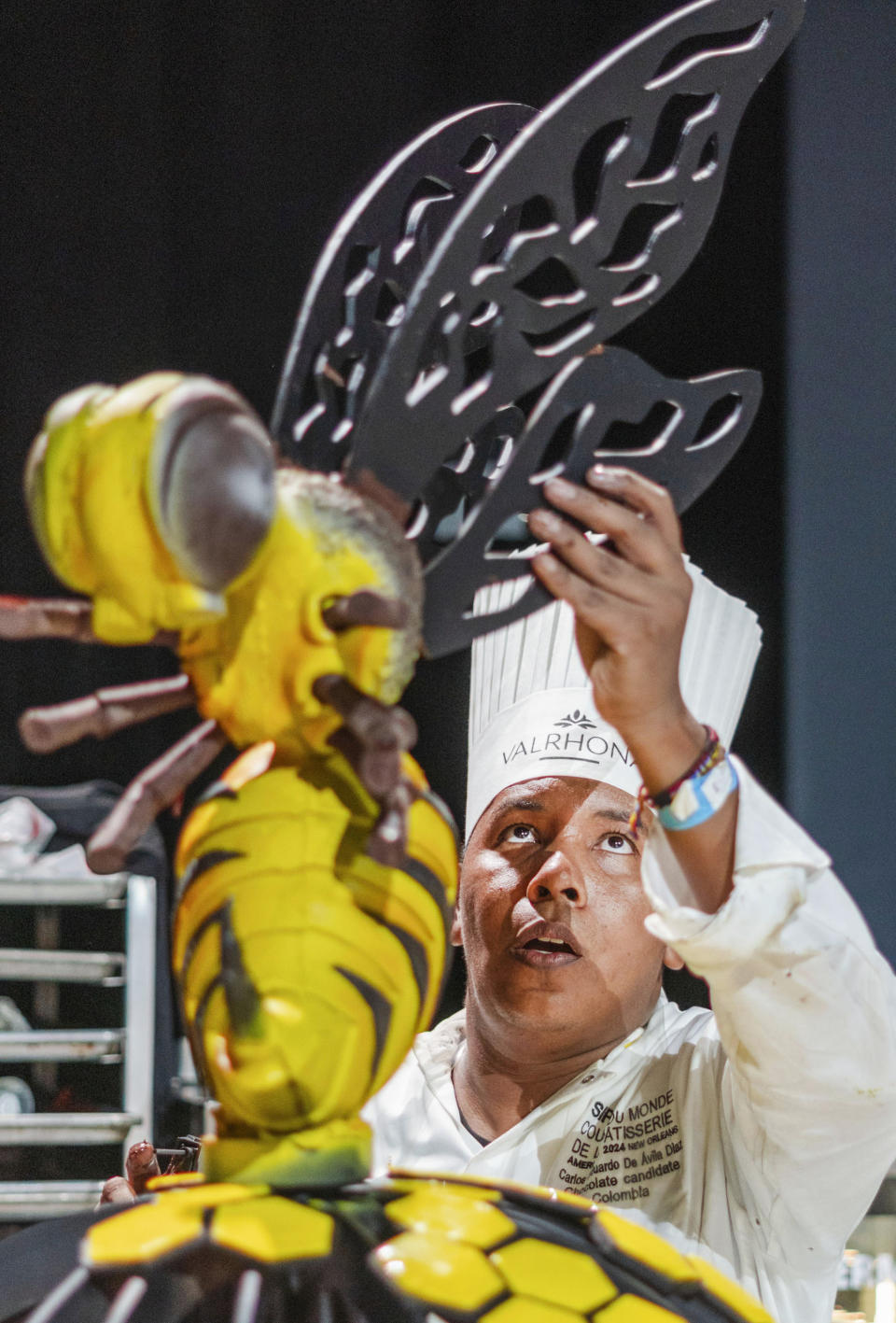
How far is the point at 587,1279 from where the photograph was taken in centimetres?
58

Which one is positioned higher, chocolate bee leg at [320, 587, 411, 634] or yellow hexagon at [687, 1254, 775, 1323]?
chocolate bee leg at [320, 587, 411, 634]

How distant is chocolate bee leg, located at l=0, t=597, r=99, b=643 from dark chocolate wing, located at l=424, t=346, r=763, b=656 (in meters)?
0.18

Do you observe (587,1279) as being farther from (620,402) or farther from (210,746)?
(620,402)

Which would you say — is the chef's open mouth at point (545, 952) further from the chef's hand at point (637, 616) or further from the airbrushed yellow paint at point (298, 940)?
the airbrushed yellow paint at point (298, 940)

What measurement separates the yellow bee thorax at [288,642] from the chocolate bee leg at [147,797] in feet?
0.07

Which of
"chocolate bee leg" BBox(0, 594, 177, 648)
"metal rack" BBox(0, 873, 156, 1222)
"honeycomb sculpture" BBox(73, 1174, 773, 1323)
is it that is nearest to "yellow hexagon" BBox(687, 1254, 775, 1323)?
"honeycomb sculpture" BBox(73, 1174, 773, 1323)

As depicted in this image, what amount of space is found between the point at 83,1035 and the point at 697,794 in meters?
2.15

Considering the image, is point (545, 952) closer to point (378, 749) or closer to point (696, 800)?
point (696, 800)

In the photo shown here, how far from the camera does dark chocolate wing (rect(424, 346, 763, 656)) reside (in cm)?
71

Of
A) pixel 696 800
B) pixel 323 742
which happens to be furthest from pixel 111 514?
pixel 696 800

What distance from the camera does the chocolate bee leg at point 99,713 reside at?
61cm

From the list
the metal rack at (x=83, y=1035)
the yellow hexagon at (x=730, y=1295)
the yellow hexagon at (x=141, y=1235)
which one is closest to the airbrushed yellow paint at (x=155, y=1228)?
the yellow hexagon at (x=141, y=1235)

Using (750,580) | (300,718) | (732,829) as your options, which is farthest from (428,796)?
(750,580)

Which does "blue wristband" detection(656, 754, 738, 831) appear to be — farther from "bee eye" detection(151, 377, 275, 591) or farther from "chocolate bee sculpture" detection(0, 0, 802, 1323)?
"bee eye" detection(151, 377, 275, 591)
